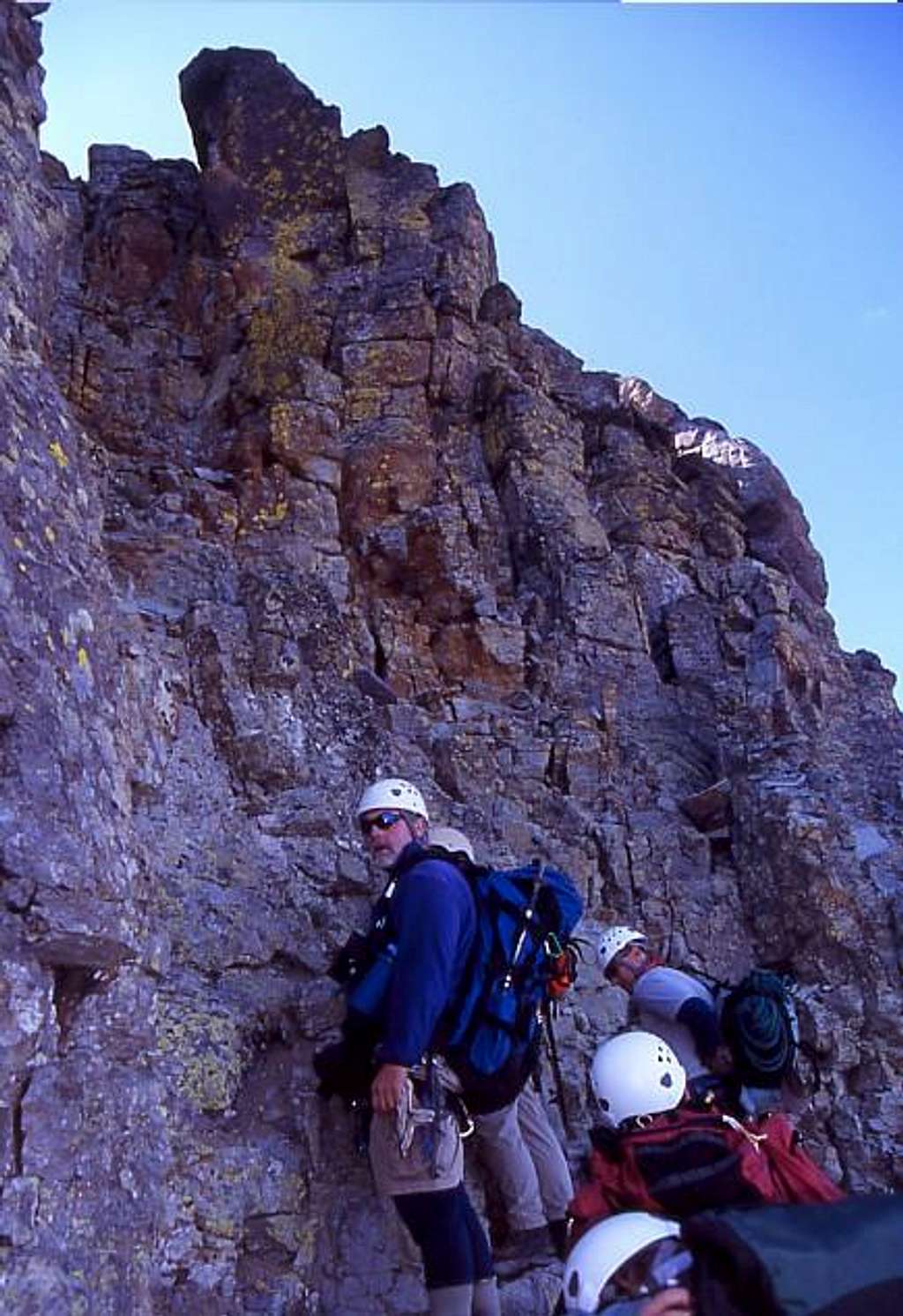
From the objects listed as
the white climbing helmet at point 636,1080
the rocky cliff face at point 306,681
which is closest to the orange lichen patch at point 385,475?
the rocky cliff face at point 306,681

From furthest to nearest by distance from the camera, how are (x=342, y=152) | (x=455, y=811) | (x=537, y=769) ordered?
(x=342, y=152) → (x=537, y=769) → (x=455, y=811)

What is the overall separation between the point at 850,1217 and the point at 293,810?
6.45m

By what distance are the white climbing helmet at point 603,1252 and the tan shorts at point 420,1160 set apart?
2.07 m

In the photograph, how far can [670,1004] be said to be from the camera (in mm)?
8453

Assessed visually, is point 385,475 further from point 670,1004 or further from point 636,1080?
point 636,1080

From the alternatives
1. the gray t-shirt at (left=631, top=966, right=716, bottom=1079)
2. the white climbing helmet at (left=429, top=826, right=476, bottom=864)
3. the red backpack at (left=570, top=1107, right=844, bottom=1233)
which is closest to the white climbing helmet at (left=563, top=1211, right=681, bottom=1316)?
the red backpack at (left=570, top=1107, right=844, bottom=1233)

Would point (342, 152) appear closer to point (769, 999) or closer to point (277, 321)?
point (277, 321)

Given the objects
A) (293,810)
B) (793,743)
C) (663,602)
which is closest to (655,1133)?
(293,810)

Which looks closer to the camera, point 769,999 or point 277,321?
point 769,999

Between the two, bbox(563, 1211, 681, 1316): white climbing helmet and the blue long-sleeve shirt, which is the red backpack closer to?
bbox(563, 1211, 681, 1316): white climbing helmet

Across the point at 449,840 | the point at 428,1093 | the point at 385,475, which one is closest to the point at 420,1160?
the point at 428,1093

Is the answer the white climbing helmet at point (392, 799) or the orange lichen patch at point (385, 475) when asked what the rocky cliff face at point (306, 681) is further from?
the white climbing helmet at point (392, 799)

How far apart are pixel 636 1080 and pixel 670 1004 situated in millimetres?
1951

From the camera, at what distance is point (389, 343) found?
1714 centimetres
